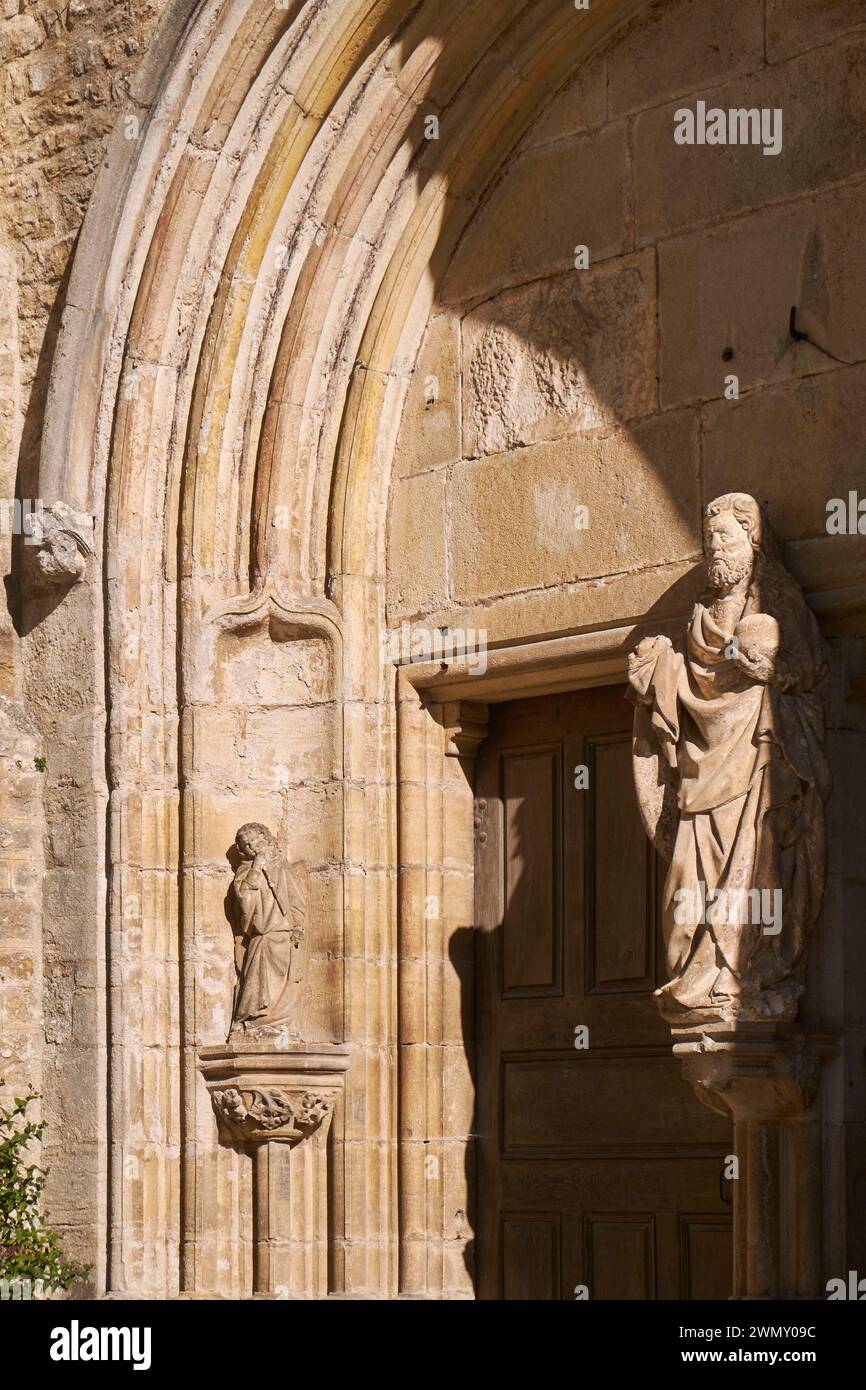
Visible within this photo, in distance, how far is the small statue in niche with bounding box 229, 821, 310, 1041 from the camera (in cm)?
768

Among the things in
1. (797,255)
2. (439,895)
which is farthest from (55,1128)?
(797,255)

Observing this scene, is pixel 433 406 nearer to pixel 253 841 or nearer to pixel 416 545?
pixel 416 545

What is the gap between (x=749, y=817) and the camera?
21.4ft

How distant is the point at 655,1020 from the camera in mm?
7301

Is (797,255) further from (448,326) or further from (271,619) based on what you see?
(271,619)

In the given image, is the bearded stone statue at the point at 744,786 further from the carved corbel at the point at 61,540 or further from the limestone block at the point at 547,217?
the carved corbel at the point at 61,540

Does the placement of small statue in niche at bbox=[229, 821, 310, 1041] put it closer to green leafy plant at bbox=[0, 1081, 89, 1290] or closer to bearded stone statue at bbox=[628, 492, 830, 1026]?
green leafy plant at bbox=[0, 1081, 89, 1290]

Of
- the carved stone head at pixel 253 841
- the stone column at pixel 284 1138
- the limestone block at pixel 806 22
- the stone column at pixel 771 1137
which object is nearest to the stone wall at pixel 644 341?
the limestone block at pixel 806 22

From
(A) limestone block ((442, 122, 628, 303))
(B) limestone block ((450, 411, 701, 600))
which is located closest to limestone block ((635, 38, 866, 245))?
(A) limestone block ((442, 122, 628, 303))

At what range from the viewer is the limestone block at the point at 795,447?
6.72 m

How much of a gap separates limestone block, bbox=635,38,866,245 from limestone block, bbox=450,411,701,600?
0.64 meters

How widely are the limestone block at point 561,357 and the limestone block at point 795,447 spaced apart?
36 centimetres

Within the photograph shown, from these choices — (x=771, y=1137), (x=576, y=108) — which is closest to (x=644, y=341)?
(x=576, y=108)

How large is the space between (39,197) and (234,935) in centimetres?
259
